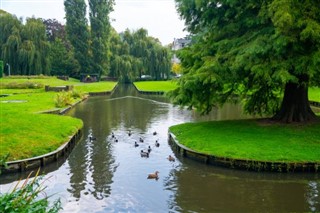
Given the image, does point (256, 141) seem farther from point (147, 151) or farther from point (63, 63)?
point (63, 63)

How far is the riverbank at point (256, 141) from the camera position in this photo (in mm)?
14742

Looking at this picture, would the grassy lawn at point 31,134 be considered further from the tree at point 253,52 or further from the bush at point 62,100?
the bush at point 62,100

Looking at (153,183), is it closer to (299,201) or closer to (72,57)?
(299,201)

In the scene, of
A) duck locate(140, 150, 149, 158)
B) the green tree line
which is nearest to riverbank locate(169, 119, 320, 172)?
duck locate(140, 150, 149, 158)

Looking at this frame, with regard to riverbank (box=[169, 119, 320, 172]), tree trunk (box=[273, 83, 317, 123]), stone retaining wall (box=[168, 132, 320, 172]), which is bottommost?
stone retaining wall (box=[168, 132, 320, 172])

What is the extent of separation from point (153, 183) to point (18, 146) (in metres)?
6.12

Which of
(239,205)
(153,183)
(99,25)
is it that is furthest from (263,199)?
(99,25)

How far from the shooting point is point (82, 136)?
2191 centimetres

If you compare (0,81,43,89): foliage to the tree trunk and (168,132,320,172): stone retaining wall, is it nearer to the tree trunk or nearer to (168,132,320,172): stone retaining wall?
the tree trunk

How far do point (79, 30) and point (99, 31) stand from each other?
14.0ft

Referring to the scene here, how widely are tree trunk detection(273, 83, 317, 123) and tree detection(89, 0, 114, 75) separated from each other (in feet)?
191

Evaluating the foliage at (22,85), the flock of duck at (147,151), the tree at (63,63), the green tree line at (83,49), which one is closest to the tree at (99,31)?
the green tree line at (83,49)

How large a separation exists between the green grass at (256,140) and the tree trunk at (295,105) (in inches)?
31.9

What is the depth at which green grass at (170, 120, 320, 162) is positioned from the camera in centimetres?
1485
